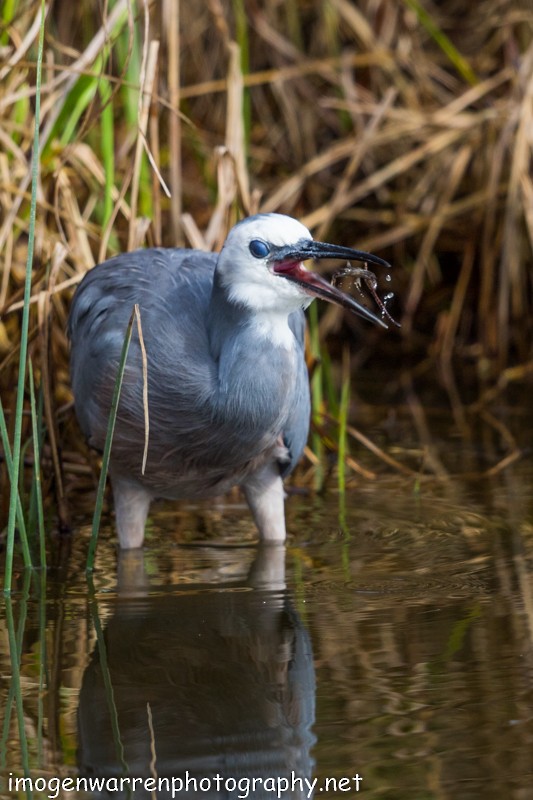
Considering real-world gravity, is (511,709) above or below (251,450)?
below

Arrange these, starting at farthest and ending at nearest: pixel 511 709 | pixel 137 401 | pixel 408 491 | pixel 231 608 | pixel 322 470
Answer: pixel 322 470 → pixel 408 491 → pixel 137 401 → pixel 231 608 → pixel 511 709

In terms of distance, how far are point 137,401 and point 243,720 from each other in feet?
3.84

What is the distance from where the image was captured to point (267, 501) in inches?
141

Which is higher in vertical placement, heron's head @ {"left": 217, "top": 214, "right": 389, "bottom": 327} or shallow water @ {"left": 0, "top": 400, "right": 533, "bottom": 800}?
heron's head @ {"left": 217, "top": 214, "right": 389, "bottom": 327}

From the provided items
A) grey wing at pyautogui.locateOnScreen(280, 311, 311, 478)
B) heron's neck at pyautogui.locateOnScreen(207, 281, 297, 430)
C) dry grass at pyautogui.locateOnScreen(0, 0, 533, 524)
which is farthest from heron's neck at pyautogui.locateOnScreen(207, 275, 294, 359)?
dry grass at pyautogui.locateOnScreen(0, 0, 533, 524)

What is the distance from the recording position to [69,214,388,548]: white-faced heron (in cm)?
300

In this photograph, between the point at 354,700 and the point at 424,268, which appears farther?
the point at 424,268

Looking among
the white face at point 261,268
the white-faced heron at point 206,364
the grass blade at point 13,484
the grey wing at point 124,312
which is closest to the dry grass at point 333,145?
the grey wing at point 124,312

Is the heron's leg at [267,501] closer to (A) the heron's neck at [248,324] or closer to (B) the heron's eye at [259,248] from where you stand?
(A) the heron's neck at [248,324]

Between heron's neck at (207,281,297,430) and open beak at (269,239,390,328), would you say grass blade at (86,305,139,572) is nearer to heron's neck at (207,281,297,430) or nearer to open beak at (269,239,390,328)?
heron's neck at (207,281,297,430)

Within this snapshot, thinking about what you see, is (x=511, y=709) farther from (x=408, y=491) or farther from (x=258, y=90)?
(x=258, y=90)

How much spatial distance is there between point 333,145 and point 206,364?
348 cm

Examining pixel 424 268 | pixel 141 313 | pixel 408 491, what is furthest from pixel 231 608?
pixel 424 268

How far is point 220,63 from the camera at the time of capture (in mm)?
6773
